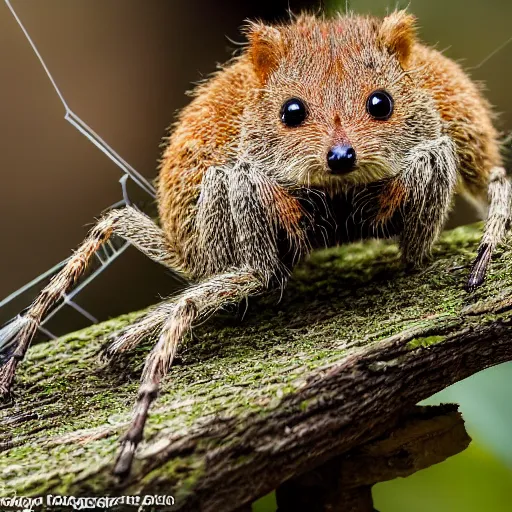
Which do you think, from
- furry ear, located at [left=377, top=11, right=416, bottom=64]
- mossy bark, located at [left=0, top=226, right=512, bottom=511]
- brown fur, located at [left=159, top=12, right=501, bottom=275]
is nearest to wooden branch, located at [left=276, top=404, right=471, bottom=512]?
mossy bark, located at [left=0, top=226, right=512, bottom=511]

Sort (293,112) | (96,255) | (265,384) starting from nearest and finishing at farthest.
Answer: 1. (265,384)
2. (293,112)
3. (96,255)

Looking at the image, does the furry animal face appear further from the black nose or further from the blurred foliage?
the blurred foliage

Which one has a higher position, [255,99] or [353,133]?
[255,99]

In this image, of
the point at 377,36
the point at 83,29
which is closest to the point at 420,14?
the point at 377,36

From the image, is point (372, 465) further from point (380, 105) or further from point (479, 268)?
point (380, 105)

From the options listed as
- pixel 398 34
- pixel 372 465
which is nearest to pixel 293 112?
pixel 398 34

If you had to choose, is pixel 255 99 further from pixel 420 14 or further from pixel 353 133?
pixel 420 14
